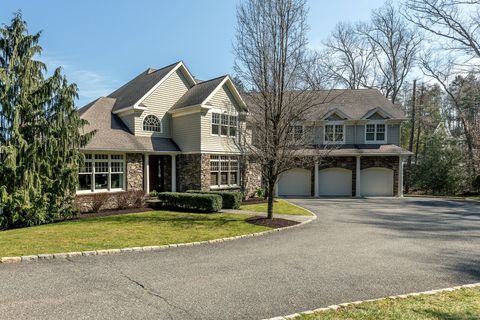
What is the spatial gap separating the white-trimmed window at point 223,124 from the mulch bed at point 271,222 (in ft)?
27.3

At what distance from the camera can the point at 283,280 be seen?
6.46 meters

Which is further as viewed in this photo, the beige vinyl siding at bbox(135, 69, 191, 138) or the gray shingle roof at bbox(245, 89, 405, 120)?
the gray shingle roof at bbox(245, 89, 405, 120)

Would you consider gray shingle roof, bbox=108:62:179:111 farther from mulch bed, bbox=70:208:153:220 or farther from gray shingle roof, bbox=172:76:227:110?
mulch bed, bbox=70:208:153:220

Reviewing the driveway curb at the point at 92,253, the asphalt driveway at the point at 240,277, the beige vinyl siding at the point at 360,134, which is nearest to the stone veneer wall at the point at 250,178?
the beige vinyl siding at the point at 360,134

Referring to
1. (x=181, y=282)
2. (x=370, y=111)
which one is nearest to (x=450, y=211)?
(x=370, y=111)

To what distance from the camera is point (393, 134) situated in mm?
26859

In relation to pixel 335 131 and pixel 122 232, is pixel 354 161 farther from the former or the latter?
pixel 122 232

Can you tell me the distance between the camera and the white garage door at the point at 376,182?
26.3m

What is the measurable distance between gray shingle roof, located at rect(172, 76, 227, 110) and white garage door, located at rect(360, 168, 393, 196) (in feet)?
46.6

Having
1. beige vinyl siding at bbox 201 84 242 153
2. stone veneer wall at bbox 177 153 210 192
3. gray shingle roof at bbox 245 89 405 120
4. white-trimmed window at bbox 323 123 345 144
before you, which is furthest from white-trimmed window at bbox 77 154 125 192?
white-trimmed window at bbox 323 123 345 144

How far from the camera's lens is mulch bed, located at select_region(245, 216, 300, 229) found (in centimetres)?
1233

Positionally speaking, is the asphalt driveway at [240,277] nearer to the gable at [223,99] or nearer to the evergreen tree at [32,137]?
the evergreen tree at [32,137]

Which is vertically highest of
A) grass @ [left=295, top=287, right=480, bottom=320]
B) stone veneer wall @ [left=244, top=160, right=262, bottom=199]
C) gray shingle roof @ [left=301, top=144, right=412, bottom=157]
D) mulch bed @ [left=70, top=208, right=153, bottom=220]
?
gray shingle roof @ [left=301, top=144, right=412, bottom=157]

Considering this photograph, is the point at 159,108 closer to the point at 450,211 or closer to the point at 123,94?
the point at 123,94
